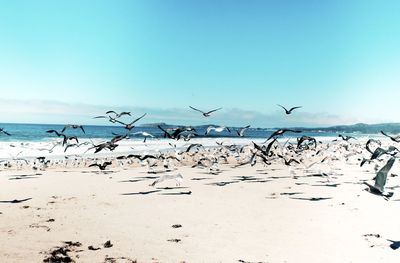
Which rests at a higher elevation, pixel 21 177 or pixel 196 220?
pixel 196 220

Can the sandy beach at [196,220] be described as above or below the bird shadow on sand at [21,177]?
above

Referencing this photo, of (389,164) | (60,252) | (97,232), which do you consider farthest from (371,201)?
(60,252)

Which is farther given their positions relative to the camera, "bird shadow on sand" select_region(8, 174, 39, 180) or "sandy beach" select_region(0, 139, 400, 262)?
"bird shadow on sand" select_region(8, 174, 39, 180)

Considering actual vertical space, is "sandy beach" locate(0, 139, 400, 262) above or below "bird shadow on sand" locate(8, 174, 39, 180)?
above

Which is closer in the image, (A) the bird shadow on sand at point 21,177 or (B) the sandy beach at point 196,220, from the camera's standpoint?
(B) the sandy beach at point 196,220

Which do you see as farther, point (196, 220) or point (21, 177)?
point (21, 177)

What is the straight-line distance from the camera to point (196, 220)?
1066 cm

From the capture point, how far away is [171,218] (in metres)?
10.9

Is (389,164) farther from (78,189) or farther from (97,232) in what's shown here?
(78,189)

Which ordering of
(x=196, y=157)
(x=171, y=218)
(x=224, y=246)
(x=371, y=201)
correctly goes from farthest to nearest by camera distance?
1. (x=196, y=157)
2. (x=371, y=201)
3. (x=171, y=218)
4. (x=224, y=246)

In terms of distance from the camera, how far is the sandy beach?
8.12 m

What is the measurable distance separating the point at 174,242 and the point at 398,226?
5.34 metres

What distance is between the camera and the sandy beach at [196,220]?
812cm

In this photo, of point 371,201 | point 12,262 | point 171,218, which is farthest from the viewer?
point 371,201
